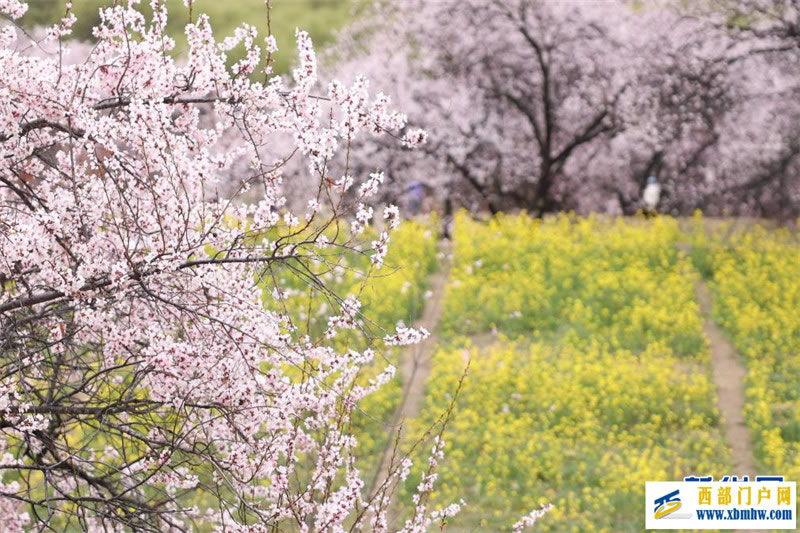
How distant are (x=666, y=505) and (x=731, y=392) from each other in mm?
3572

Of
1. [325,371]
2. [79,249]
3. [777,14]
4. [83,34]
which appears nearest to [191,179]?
[79,249]

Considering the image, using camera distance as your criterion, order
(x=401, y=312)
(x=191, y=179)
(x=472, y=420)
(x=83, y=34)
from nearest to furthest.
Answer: (x=191, y=179), (x=472, y=420), (x=401, y=312), (x=83, y=34)

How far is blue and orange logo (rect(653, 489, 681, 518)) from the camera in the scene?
9.64m

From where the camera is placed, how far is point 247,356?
15.3 ft

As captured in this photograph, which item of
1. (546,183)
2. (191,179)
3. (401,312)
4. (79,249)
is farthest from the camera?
(546,183)

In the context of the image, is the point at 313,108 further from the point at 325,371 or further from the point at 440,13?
the point at 440,13

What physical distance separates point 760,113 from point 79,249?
775 inches

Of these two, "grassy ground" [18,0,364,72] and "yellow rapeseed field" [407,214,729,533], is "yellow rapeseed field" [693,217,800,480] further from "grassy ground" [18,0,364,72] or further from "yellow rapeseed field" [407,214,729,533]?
"grassy ground" [18,0,364,72]

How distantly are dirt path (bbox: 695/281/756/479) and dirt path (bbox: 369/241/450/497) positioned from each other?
12.0ft

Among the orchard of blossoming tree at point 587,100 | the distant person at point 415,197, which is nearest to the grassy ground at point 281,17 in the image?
A: the orchard of blossoming tree at point 587,100

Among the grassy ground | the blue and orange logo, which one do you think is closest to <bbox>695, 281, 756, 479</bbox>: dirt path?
the blue and orange logo

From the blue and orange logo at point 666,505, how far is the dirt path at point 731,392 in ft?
4.29

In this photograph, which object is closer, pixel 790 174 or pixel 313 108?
pixel 313 108

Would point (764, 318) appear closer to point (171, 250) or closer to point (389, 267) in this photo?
point (389, 267)
